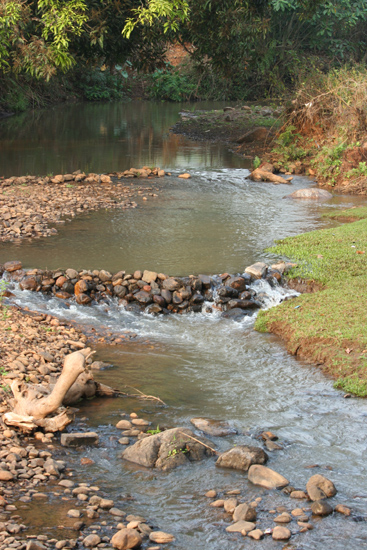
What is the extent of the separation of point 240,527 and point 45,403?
68.6 inches

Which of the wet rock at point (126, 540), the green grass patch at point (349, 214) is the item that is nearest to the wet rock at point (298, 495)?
the wet rock at point (126, 540)

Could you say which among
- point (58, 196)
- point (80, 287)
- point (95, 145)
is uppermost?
point (95, 145)

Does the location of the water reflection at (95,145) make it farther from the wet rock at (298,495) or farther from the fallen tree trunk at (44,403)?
the wet rock at (298,495)

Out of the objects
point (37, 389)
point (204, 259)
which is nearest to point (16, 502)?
point (37, 389)

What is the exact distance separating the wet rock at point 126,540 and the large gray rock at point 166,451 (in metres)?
0.82

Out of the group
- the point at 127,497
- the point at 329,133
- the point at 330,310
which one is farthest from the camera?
the point at 329,133

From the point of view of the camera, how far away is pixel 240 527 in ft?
11.0

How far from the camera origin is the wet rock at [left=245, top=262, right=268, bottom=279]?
303 inches

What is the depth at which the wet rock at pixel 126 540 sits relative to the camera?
3133mm

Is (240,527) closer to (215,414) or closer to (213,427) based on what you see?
(213,427)

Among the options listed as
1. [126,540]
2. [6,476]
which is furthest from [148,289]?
[126,540]

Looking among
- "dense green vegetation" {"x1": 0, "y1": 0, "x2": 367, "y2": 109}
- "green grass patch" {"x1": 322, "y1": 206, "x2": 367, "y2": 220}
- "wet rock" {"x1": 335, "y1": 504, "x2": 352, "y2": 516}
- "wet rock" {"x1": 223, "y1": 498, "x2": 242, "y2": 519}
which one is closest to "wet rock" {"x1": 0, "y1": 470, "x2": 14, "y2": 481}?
"wet rock" {"x1": 223, "y1": 498, "x2": 242, "y2": 519}

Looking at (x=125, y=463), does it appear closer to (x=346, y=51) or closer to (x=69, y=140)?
(x=69, y=140)

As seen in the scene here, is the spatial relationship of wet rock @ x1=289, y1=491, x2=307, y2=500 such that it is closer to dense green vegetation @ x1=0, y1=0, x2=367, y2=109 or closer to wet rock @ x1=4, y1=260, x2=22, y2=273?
wet rock @ x1=4, y1=260, x2=22, y2=273
